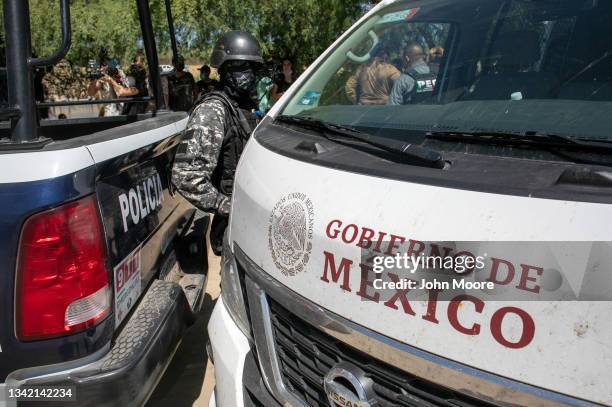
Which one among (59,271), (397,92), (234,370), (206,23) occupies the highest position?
(206,23)

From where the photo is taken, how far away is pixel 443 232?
1.24 meters

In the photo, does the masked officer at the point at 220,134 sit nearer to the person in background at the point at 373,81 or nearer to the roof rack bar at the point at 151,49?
the roof rack bar at the point at 151,49

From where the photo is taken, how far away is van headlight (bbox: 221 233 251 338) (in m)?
1.92

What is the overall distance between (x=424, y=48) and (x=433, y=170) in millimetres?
1121

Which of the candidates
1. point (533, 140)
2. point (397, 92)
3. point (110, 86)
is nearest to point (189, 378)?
point (397, 92)

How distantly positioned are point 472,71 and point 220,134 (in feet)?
5.35

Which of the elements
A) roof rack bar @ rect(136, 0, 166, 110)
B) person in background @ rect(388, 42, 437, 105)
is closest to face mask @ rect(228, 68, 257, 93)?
roof rack bar @ rect(136, 0, 166, 110)

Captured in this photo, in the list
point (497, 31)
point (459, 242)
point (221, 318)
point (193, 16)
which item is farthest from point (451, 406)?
point (193, 16)

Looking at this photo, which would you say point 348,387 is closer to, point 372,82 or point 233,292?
point 233,292

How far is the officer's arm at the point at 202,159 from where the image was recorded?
2.96 meters

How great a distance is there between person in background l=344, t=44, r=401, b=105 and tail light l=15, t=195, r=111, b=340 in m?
1.15

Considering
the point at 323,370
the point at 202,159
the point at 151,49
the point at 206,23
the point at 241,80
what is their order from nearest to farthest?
the point at 323,370 < the point at 202,159 < the point at 241,80 < the point at 151,49 < the point at 206,23

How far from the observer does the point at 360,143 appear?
5.80 ft

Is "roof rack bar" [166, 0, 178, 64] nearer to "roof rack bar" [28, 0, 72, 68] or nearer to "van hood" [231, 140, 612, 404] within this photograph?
"roof rack bar" [28, 0, 72, 68]
